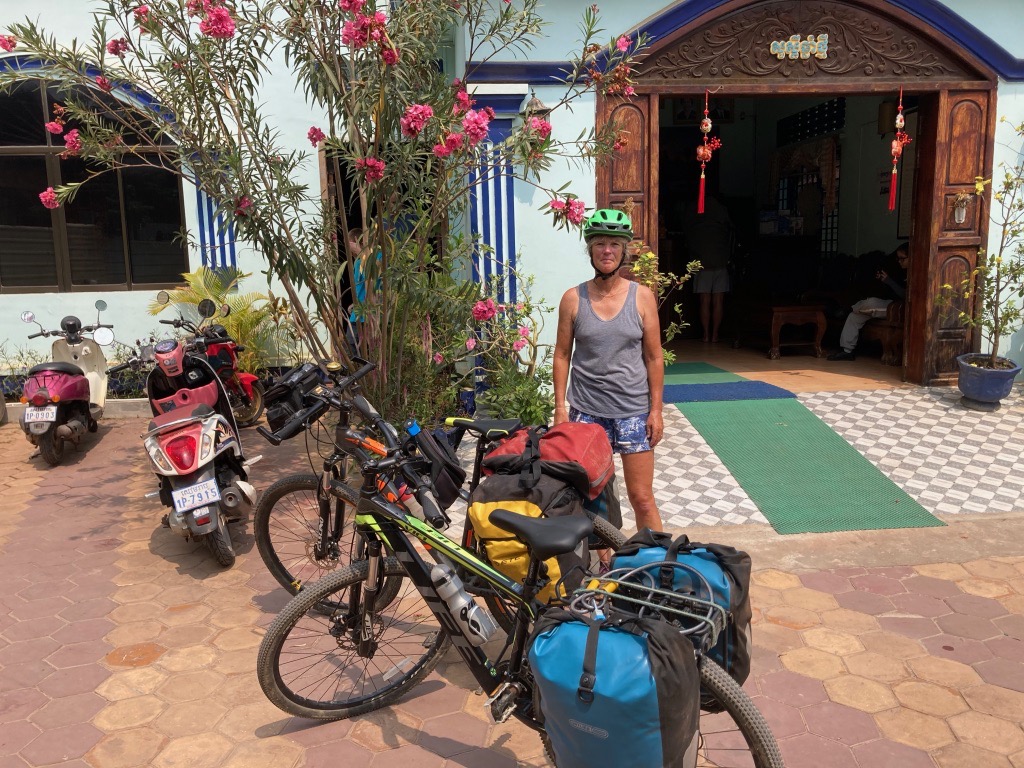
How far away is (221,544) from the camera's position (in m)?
4.56

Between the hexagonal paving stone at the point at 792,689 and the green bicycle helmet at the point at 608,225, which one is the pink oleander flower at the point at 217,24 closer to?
the green bicycle helmet at the point at 608,225

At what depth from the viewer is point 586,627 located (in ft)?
7.39

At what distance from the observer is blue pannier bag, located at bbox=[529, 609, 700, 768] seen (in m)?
2.09

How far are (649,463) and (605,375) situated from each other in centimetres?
47

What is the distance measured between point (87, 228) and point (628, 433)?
665cm

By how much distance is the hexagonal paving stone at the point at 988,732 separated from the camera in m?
2.99

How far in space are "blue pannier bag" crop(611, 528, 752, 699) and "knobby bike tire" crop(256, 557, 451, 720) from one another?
0.96 m

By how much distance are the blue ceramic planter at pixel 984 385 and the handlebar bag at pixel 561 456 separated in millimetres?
4605

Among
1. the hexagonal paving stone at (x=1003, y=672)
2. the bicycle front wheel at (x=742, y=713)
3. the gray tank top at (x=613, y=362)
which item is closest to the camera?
the bicycle front wheel at (x=742, y=713)

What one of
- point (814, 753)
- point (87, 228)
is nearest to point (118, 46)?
point (87, 228)

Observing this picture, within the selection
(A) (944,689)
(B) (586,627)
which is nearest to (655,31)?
(A) (944,689)

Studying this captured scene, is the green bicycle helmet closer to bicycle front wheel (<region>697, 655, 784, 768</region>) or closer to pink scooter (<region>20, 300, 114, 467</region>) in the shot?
bicycle front wheel (<region>697, 655, 784, 768</region>)

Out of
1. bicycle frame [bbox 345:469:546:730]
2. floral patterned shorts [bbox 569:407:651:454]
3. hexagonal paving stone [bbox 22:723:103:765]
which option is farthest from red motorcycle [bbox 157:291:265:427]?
bicycle frame [bbox 345:469:546:730]

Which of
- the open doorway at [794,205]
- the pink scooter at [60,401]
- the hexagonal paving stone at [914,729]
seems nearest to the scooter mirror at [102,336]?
the pink scooter at [60,401]
